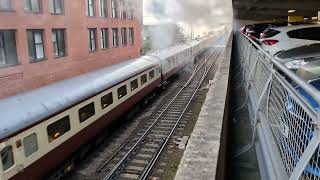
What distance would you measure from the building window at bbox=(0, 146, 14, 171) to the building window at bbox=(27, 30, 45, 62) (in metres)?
10.4

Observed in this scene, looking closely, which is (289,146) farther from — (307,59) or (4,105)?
(4,105)

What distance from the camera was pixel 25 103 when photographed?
6.88 meters

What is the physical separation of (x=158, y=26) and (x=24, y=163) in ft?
76.2

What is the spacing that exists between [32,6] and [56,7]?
193cm

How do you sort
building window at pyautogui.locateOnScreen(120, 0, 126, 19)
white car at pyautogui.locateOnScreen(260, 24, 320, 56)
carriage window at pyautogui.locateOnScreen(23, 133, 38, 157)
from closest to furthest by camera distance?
carriage window at pyautogui.locateOnScreen(23, 133, 38, 157) → white car at pyautogui.locateOnScreen(260, 24, 320, 56) → building window at pyautogui.locateOnScreen(120, 0, 126, 19)

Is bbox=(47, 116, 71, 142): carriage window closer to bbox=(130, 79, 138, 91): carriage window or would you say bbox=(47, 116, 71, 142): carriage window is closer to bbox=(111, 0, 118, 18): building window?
bbox=(130, 79, 138, 91): carriage window

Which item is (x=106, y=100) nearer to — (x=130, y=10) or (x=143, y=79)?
(x=143, y=79)

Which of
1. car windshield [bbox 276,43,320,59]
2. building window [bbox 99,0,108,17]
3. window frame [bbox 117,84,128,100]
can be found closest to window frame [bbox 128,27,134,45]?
building window [bbox 99,0,108,17]

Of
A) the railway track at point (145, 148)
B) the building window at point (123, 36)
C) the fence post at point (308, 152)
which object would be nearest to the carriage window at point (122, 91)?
the railway track at point (145, 148)

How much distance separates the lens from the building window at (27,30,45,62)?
51.1ft

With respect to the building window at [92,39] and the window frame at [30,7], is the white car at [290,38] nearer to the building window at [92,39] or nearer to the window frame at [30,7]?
the window frame at [30,7]

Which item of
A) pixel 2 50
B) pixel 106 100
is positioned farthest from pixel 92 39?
pixel 106 100

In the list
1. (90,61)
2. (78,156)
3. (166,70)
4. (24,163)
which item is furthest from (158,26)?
(24,163)

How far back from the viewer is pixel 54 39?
17438 millimetres
